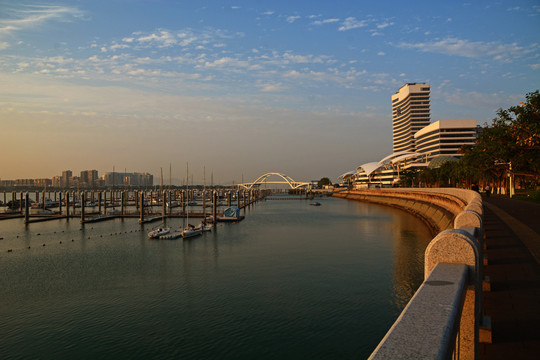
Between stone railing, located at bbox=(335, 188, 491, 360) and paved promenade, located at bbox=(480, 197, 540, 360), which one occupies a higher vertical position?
stone railing, located at bbox=(335, 188, 491, 360)

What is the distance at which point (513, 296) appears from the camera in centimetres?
1191

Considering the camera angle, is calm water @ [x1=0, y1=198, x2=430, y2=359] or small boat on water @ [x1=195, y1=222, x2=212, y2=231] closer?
calm water @ [x1=0, y1=198, x2=430, y2=359]

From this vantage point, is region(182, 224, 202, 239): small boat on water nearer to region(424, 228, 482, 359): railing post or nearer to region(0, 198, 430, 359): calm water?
region(0, 198, 430, 359): calm water

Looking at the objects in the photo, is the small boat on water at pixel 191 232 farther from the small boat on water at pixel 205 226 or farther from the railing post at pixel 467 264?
the railing post at pixel 467 264

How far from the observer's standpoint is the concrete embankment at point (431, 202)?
53.8 m

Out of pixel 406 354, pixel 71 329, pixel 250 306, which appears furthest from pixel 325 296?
pixel 406 354

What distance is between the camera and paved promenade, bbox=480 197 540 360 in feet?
28.9

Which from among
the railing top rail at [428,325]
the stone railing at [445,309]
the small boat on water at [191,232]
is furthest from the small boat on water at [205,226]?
the railing top rail at [428,325]

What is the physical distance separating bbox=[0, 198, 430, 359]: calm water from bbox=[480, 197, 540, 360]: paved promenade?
8.91 metres

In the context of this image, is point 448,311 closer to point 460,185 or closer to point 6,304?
point 6,304

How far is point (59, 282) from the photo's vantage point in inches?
1430

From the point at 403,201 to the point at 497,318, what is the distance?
390ft

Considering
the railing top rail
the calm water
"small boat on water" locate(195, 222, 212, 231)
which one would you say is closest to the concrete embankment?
the calm water

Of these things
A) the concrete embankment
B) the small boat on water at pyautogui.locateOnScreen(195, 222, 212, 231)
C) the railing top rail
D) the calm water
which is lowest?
the calm water
